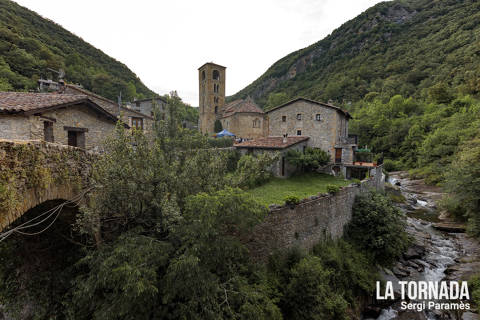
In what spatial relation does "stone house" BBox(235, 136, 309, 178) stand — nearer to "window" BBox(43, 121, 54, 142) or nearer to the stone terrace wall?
the stone terrace wall

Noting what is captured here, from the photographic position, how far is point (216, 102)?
46125mm

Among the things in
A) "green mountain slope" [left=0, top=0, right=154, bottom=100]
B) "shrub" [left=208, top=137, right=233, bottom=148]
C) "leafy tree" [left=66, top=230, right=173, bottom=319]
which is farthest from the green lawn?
"green mountain slope" [left=0, top=0, right=154, bottom=100]

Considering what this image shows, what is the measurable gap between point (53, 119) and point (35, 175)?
241 inches

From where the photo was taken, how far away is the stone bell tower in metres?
44.5

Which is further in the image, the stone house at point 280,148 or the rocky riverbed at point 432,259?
the stone house at point 280,148

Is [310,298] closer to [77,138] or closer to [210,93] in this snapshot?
[77,138]

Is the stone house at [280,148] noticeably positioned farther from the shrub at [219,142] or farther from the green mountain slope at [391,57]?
the green mountain slope at [391,57]

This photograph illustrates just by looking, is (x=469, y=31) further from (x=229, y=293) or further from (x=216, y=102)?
(x=229, y=293)

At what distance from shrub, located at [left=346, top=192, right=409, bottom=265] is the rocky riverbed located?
0.92m

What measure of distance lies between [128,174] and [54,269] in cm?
358

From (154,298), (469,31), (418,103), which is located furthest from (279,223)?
(469,31)

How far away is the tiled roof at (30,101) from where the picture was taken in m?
6.98

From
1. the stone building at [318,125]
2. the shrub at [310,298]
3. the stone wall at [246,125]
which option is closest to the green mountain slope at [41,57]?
the stone wall at [246,125]

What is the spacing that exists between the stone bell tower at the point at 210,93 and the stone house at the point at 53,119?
3324 centimetres
